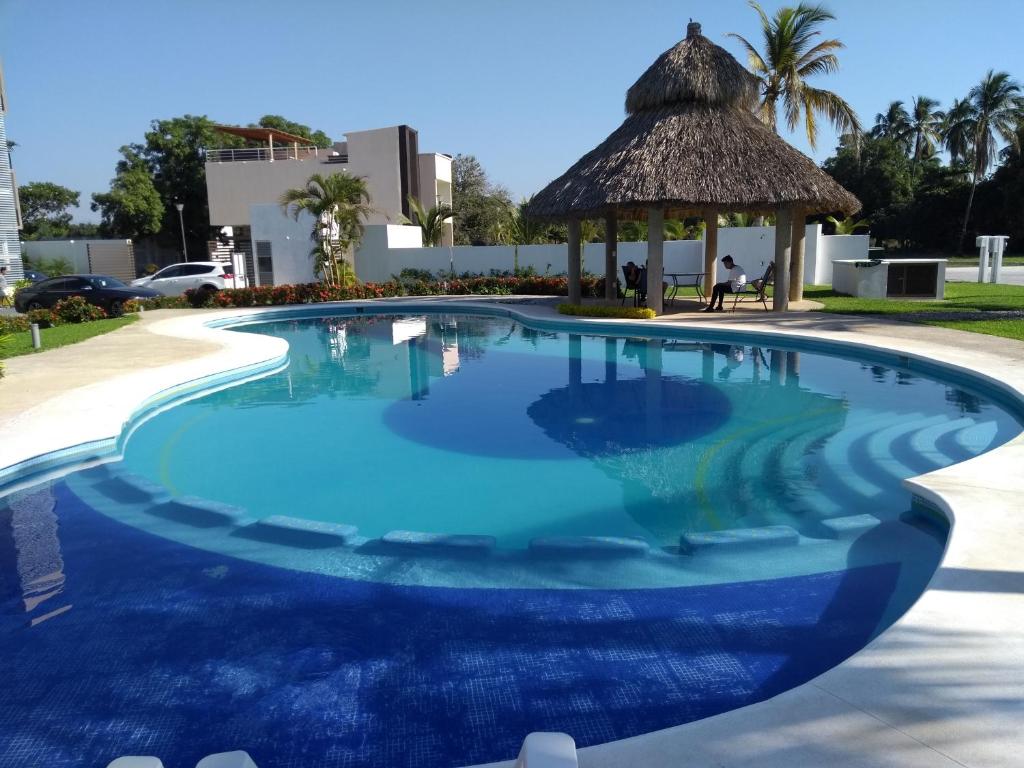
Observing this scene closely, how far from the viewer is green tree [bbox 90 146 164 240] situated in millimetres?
44500

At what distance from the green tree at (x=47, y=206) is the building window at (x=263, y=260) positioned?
122 ft

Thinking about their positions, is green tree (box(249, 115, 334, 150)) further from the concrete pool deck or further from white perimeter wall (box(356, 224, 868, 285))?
the concrete pool deck

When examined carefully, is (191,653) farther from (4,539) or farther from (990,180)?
(990,180)

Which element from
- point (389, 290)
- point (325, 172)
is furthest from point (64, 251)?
point (389, 290)

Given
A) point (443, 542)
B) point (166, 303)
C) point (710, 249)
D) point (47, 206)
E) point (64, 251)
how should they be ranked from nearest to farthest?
point (443, 542) → point (710, 249) → point (166, 303) → point (64, 251) → point (47, 206)

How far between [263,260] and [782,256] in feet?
57.7

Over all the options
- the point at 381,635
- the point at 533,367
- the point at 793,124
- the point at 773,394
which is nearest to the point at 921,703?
the point at 381,635

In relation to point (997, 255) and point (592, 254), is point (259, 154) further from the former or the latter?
point (997, 255)

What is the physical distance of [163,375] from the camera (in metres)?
10.4

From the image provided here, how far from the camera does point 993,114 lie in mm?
44812

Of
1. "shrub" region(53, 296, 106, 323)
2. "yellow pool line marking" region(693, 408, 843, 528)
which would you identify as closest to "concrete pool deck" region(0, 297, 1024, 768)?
"yellow pool line marking" region(693, 408, 843, 528)

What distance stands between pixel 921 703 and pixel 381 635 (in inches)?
106

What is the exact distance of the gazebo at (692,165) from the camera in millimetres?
15945

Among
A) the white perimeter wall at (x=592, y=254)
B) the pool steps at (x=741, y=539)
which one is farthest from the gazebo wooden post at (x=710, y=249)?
the pool steps at (x=741, y=539)
